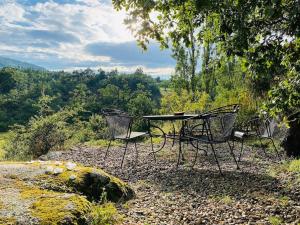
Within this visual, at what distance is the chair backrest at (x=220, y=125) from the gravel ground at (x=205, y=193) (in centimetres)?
60

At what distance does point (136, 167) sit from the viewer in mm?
6879

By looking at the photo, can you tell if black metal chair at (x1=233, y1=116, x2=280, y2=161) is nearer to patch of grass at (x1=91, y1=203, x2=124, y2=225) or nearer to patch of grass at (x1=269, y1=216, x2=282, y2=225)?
patch of grass at (x1=269, y1=216, x2=282, y2=225)

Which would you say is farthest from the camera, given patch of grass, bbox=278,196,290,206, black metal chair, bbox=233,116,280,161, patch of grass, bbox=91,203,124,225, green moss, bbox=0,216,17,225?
black metal chair, bbox=233,116,280,161

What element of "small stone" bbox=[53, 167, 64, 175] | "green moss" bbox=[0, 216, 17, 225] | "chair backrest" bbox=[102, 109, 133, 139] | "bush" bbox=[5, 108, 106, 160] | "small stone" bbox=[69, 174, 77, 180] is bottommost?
"bush" bbox=[5, 108, 106, 160]

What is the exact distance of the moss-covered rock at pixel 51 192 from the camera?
3.02 meters

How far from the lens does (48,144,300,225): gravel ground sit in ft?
12.9

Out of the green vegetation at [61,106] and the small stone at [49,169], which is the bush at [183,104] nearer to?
the green vegetation at [61,106]

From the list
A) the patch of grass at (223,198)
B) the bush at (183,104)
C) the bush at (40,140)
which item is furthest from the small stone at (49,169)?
the bush at (183,104)

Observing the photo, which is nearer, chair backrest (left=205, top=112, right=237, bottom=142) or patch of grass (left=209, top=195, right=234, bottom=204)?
patch of grass (left=209, top=195, right=234, bottom=204)

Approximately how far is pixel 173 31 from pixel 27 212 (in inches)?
132

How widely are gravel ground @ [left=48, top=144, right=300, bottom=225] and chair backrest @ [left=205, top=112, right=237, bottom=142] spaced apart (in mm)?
602

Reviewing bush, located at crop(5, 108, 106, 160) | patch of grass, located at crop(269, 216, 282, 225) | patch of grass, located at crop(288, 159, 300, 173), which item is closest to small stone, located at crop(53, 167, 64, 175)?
patch of grass, located at crop(269, 216, 282, 225)

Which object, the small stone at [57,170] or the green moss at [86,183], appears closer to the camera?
the green moss at [86,183]

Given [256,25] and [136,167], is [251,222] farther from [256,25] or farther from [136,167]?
[136,167]
